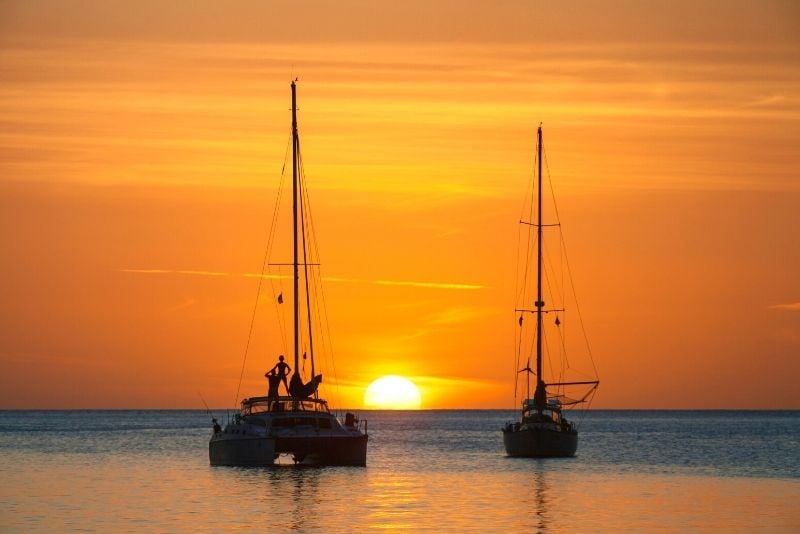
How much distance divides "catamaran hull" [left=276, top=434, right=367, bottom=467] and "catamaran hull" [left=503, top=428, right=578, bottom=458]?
1526cm

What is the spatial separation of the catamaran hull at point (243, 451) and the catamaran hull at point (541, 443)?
19.9 m

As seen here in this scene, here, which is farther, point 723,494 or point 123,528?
point 723,494

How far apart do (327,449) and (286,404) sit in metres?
2.88

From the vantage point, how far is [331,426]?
71.2 m

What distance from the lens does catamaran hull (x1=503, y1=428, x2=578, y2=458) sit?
284 ft

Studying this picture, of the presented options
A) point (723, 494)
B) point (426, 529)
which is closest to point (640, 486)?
point (723, 494)

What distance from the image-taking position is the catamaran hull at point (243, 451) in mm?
70312

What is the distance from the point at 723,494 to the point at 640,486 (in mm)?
5767

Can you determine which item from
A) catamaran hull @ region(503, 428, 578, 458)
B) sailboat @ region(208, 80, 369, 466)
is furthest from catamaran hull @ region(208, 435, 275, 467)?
catamaran hull @ region(503, 428, 578, 458)

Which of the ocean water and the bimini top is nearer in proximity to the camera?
the ocean water

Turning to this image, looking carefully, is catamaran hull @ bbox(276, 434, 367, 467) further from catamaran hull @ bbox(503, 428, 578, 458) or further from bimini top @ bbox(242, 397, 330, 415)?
catamaran hull @ bbox(503, 428, 578, 458)

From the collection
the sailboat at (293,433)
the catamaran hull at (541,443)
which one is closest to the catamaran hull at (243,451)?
the sailboat at (293,433)

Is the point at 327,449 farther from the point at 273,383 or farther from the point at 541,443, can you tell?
the point at 541,443

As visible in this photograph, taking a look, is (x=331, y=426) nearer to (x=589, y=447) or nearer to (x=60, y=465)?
(x=60, y=465)
